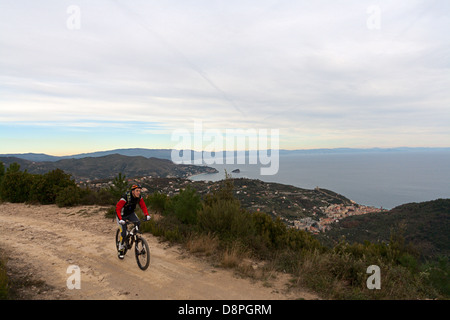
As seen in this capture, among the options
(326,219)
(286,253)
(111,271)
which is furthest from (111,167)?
(286,253)

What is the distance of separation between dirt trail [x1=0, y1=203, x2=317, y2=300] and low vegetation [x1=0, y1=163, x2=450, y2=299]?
44cm

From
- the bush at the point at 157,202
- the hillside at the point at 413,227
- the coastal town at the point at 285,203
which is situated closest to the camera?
the bush at the point at 157,202

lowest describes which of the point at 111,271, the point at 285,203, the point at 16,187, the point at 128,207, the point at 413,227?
the point at 413,227

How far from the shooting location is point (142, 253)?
18.2 ft

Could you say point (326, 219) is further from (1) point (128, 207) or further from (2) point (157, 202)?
(1) point (128, 207)

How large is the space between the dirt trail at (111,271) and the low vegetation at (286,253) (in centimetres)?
44

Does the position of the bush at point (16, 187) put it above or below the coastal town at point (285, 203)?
above

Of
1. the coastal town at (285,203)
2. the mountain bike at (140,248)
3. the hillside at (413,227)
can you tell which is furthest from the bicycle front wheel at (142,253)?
the coastal town at (285,203)

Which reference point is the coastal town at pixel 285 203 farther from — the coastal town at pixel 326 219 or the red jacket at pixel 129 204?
the red jacket at pixel 129 204

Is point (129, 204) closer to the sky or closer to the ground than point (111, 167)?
closer to the sky

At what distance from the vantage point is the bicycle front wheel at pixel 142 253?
534cm

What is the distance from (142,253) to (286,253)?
3944mm
